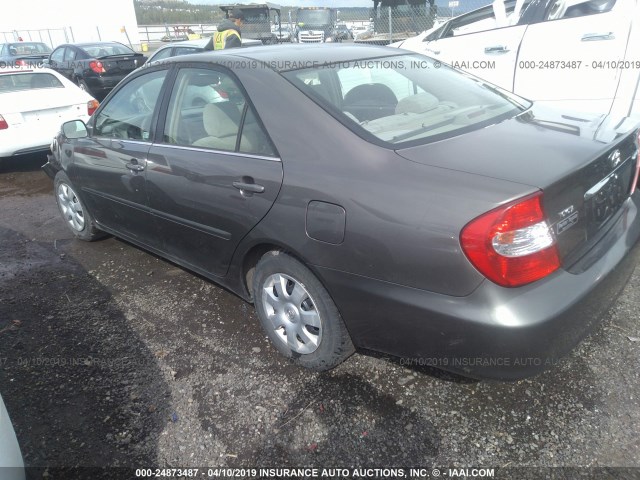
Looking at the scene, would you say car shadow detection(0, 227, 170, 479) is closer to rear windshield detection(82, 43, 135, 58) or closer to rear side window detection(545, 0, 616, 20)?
rear side window detection(545, 0, 616, 20)

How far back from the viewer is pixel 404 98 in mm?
2746

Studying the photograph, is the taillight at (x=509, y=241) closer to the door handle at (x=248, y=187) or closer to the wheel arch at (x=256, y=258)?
the wheel arch at (x=256, y=258)

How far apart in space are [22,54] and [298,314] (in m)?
19.9

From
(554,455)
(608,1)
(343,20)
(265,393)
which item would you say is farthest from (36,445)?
(343,20)

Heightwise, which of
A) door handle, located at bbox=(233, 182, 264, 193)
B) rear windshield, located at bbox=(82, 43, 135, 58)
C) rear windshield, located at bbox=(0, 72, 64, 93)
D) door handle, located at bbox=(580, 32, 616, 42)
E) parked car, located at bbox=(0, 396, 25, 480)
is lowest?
parked car, located at bbox=(0, 396, 25, 480)

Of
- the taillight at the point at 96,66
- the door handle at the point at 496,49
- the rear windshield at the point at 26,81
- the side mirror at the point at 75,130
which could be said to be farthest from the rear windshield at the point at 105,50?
the door handle at the point at 496,49

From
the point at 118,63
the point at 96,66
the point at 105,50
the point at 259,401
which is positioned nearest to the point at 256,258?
the point at 259,401

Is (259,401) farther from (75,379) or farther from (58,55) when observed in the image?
(58,55)

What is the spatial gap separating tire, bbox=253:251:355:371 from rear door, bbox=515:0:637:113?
11.9 ft

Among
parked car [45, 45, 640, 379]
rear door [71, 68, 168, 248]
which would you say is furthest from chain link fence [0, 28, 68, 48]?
parked car [45, 45, 640, 379]

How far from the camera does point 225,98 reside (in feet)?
8.89

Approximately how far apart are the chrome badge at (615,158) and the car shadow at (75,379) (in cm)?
236

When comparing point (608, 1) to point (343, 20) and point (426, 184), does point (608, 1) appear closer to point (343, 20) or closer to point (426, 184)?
point (426, 184)

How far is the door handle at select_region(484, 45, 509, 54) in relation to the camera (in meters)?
5.06
